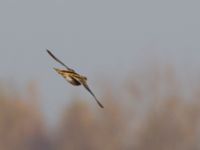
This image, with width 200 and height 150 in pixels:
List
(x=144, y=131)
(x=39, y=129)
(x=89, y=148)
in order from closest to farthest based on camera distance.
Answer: (x=144, y=131) < (x=89, y=148) < (x=39, y=129)

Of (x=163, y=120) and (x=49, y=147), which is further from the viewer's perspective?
(x=49, y=147)

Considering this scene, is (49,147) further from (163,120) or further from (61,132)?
(163,120)

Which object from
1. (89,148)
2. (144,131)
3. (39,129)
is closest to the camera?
(144,131)

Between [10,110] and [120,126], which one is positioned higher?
[10,110]

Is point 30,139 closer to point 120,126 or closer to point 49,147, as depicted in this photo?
point 49,147

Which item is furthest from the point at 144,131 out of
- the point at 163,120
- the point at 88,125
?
the point at 88,125

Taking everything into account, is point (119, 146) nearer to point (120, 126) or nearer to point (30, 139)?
point (120, 126)

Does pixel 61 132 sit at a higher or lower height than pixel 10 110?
lower

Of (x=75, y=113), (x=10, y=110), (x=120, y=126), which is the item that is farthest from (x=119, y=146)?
(x=10, y=110)

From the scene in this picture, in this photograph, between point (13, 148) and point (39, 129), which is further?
point (39, 129)
